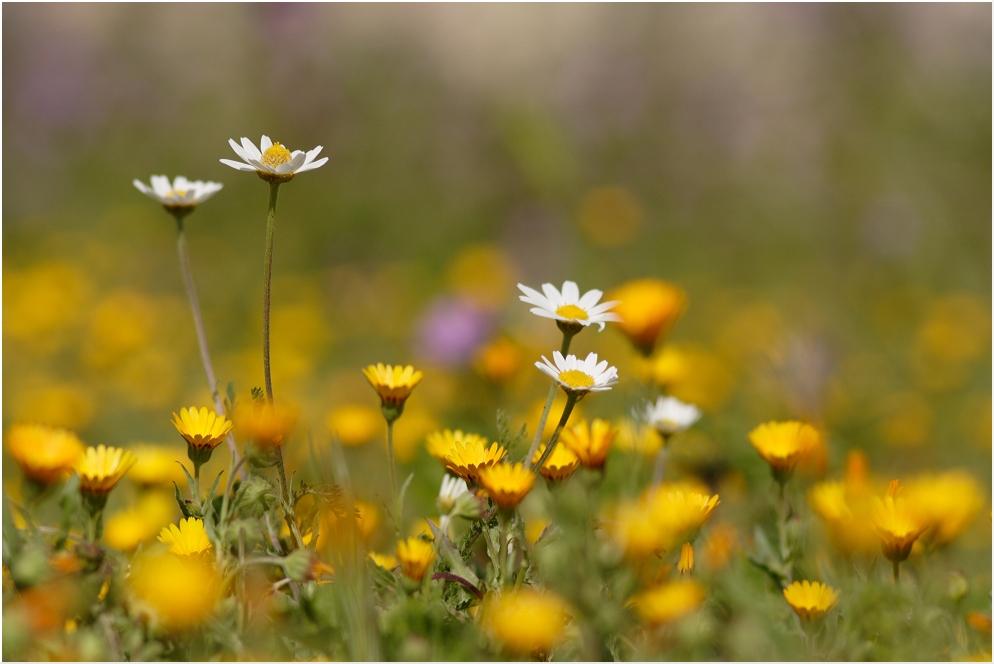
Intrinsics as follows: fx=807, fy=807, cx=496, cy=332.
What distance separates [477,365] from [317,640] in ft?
2.78

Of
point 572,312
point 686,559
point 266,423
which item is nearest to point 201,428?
point 266,423

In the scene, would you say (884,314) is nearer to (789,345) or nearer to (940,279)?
(940,279)

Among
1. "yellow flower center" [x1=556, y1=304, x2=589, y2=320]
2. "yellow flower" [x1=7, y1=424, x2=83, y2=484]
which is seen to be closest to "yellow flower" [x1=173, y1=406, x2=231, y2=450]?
"yellow flower" [x1=7, y1=424, x2=83, y2=484]

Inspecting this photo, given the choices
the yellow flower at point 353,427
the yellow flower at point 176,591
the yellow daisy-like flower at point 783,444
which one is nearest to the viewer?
the yellow flower at point 176,591

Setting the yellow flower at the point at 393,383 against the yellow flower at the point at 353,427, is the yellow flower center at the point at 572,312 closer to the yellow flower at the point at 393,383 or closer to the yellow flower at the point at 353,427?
the yellow flower at the point at 393,383

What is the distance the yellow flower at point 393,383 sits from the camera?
2.97 feet

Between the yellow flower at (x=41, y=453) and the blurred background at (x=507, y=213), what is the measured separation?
55 cm

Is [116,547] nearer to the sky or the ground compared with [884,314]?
nearer to the ground

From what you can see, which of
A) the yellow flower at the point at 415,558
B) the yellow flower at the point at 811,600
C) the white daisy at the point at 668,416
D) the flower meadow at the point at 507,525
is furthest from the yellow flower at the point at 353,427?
the yellow flower at the point at 811,600

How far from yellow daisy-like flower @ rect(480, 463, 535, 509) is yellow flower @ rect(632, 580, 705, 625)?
152 millimetres

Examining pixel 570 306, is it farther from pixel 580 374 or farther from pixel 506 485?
pixel 506 485

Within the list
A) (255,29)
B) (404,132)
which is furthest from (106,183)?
(404,132)

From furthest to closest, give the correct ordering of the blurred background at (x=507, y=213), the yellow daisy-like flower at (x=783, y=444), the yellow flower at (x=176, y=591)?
the blurred background at (x=507, y=213) < the yellow daisy-like flower at (x=783, y=444) < the yellow flower at (x=176, y=591)

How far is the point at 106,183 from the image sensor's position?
468 centimetres
